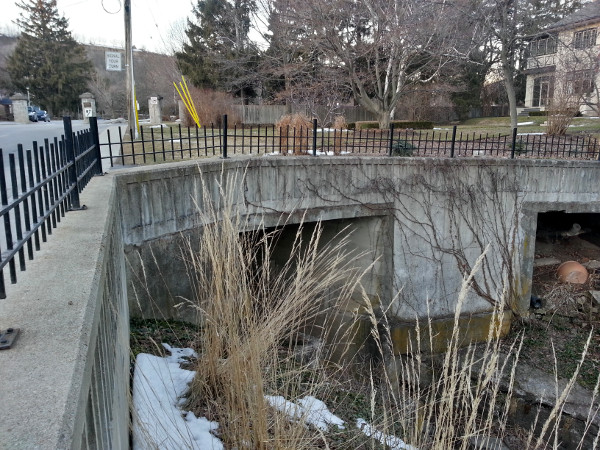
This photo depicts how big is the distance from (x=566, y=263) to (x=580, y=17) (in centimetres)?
1715

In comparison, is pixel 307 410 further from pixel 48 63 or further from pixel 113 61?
pixel 48 63

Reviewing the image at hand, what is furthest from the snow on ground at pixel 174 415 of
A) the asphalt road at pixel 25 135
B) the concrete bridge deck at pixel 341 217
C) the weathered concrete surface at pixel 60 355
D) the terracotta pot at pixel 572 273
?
the terracotta pot at pixel 572 273

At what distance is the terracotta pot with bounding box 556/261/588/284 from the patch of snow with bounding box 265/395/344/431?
30.9 feet

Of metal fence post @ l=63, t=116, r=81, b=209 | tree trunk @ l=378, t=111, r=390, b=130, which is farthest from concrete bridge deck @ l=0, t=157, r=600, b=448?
tree trunk @ l=378, t=111, r=390, b=130

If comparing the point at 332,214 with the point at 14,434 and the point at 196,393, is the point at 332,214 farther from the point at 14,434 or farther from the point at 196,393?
the point at 14,434

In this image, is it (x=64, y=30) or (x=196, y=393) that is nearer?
Result: (x=196, y=393)

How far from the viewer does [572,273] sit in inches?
434

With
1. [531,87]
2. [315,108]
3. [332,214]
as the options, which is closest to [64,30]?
[315,108]

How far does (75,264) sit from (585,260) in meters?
13.2

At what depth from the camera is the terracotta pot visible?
430 inches

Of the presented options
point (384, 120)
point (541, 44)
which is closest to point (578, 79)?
point (541, 44)

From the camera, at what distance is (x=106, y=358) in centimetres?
188

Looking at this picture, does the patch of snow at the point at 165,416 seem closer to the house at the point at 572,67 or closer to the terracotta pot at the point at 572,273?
the terracotta pot at the point at 572,273

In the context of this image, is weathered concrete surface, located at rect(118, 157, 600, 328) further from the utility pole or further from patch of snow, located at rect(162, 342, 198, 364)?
the utility pole
